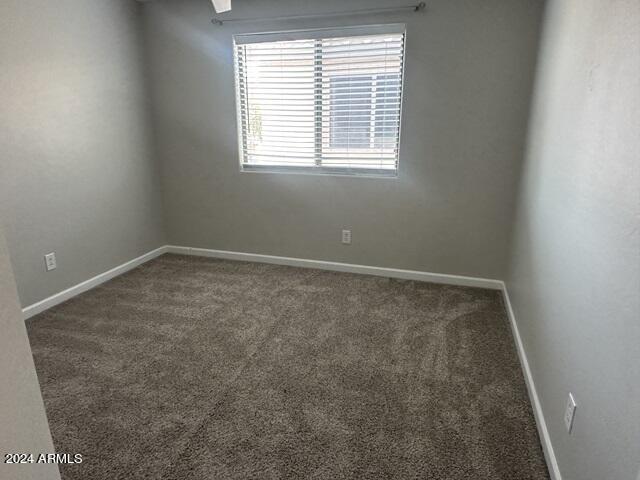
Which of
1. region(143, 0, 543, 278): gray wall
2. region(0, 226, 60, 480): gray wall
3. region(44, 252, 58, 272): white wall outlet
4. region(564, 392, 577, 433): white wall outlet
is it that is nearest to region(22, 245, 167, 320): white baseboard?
region(44, 252, 58, 272): white wall outlet

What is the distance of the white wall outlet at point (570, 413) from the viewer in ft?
4.57

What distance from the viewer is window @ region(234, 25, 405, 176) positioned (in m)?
3.17

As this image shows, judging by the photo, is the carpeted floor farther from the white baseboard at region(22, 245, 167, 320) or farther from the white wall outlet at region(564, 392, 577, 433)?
the white wall outlet at region(564, 392, 577, 433)

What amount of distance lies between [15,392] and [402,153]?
2933mm

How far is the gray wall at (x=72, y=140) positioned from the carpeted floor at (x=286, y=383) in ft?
1.46

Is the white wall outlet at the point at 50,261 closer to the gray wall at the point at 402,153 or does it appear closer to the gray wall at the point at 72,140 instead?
the gray wall at the point at 72,140

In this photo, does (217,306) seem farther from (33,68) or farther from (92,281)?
(33,68)

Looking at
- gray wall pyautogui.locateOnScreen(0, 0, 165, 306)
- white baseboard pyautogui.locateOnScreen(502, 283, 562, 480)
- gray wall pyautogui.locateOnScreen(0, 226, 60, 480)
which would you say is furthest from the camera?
gray wall pyautogui.locateOnScreen(0, 0, 165, 306)

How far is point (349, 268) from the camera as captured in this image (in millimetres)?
3664

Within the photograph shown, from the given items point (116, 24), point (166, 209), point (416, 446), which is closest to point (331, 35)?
point (116, 24)

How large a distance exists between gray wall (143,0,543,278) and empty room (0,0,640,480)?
0.02 metres

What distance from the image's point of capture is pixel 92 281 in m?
3.32

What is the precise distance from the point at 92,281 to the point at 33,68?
1.67m

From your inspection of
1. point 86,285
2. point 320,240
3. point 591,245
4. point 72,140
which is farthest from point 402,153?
point 86,285
